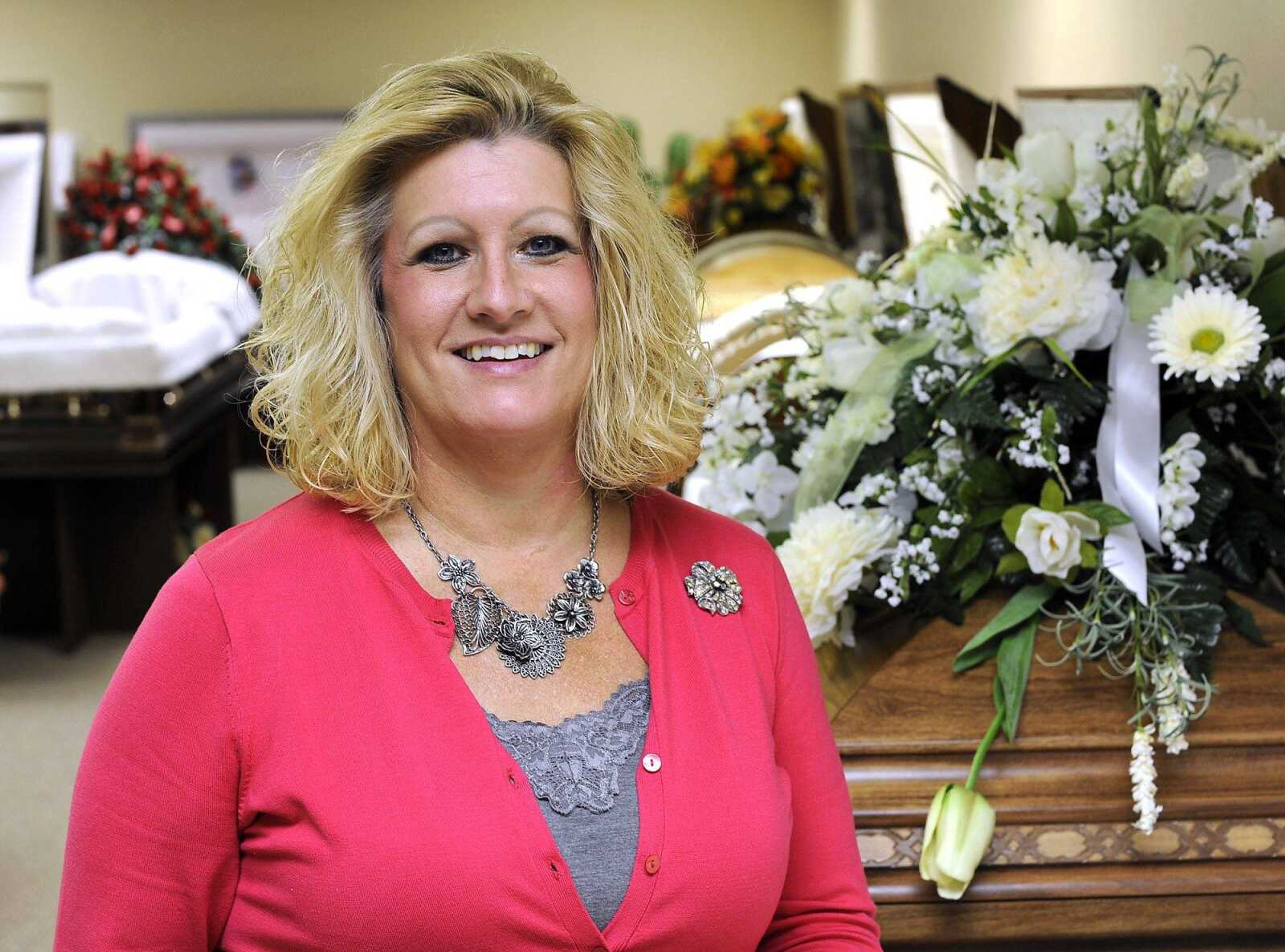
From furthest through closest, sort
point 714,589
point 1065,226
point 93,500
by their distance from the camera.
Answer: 1. point 93,500
2. point 1065,226
3. point 714,589

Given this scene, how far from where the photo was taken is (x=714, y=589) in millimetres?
1329

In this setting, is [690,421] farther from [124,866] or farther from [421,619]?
[124,866]

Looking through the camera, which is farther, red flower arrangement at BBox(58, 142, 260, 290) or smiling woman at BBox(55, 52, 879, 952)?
red flower arrangement at BBox(58, 142, 260, 290)

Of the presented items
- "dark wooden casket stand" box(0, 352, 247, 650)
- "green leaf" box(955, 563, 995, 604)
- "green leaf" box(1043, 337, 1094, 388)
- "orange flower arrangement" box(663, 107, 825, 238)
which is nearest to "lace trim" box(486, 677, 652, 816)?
"green leaf" box(955, 563, 995, 604)

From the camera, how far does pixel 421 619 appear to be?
120 cm

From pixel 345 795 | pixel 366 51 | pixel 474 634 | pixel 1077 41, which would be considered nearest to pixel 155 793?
pixel 345 795

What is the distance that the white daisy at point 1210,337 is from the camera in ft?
4.61

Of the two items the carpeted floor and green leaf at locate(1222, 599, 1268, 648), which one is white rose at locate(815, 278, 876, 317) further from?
the carpeted floor

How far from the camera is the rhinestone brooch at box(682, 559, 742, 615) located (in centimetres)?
132

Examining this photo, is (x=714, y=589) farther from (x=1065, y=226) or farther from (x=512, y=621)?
(x=1065, y=226)

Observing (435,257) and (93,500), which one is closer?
(435,257)

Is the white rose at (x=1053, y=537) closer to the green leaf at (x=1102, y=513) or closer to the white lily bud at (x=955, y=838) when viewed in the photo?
the green leaf at (x=1102, y=513)

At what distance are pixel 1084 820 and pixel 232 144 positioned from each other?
809 centimetres

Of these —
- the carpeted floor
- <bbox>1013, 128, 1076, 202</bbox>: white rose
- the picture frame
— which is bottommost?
the carpeted floor
